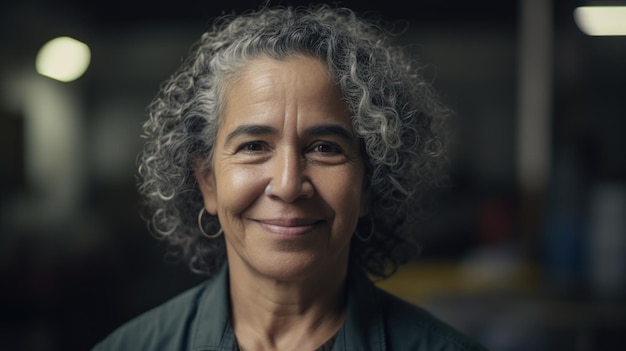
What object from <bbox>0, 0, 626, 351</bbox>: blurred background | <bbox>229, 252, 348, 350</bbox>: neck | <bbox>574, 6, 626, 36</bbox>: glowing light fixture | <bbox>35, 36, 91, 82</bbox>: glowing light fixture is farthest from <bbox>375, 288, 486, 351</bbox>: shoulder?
<bbox>574, 6, 626, 36</bbox>: glowing light fixture

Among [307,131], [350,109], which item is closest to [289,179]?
[307,131]

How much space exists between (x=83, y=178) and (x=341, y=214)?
2.35 meters

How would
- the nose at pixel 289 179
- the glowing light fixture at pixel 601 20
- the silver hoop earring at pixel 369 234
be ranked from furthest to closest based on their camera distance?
the glowing light fixture at pixel 601 20
the silver hoop earring at pixel 369 234
the nose at pixel 289 179

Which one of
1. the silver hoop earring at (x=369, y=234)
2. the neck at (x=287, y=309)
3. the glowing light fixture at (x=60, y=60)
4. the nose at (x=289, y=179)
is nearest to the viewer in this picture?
the nose at (x=289, y=179)

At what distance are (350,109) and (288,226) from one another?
281 mm

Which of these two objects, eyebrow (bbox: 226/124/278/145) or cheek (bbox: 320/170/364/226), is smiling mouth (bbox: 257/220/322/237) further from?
eyebrow (bbox: 226/124/278/145)

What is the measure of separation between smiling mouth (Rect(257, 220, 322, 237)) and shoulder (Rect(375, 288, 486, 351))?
12.6 inches

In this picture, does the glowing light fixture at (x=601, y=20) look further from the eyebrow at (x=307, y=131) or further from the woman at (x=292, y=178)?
the eyebrow at (x=307, y=131)

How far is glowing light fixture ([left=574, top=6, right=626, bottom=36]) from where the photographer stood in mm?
3879

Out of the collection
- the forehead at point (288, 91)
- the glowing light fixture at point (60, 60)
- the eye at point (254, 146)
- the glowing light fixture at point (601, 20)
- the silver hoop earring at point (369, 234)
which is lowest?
the silver hoop earring at point (369, 234)

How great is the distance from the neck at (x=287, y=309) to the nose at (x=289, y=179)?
225 millimetres

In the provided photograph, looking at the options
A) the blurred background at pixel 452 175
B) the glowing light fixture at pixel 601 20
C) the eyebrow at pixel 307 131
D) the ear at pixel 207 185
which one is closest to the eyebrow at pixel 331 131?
the eyebrow at pixel 307 131

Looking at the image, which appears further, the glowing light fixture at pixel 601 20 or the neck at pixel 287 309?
the glowing light fixture at pixel 601 20

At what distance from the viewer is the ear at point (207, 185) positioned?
1.77 meters
